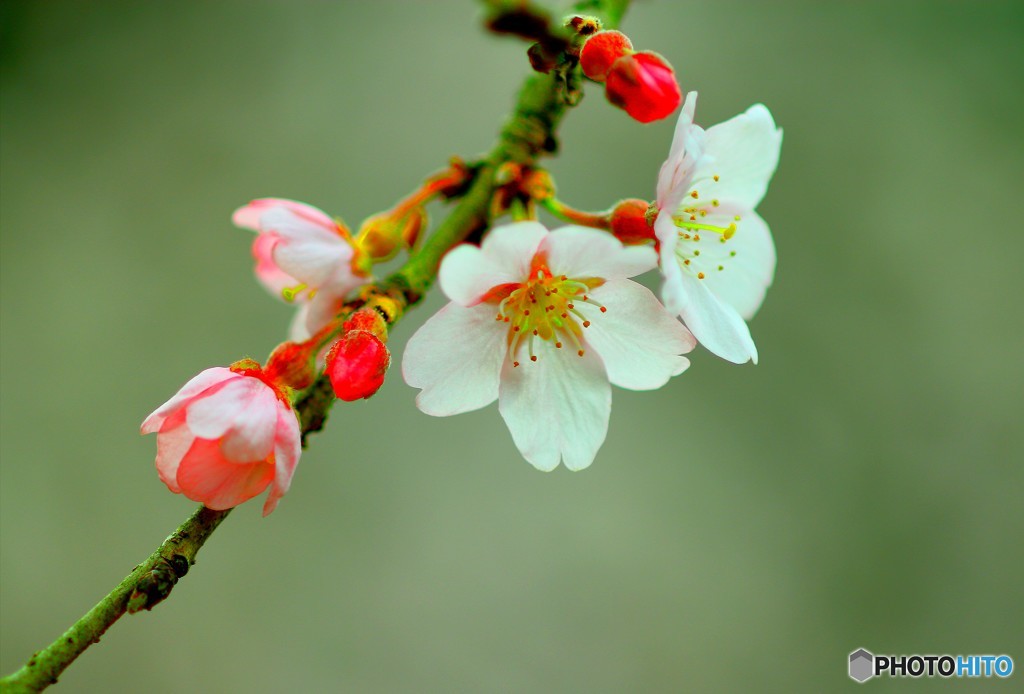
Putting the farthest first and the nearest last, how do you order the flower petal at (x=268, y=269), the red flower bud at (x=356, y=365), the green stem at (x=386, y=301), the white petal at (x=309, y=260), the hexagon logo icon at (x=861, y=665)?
the hexagon logo icon at (x=861, y=665)
the flower petal at (x=268, y=269)
the white petal at (x=309, y=260)
the red flower bud at (x=356, y=365)
the green stem at (x=386, y=301)

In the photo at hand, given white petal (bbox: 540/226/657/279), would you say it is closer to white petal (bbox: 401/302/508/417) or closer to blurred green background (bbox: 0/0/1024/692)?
white petal (bbox: 401/302/508/417)

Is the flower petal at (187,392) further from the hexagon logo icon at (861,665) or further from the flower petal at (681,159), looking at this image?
the hexagon logo icon at (861,665)

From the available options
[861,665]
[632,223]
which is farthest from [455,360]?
[861,665]

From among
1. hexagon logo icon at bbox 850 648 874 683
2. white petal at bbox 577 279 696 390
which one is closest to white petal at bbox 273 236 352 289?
white petal at bbox 577 279 696 390

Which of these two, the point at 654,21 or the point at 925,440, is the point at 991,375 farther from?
Result: the point at 654,21

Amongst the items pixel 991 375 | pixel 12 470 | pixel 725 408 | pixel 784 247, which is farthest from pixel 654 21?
pixel 12 470

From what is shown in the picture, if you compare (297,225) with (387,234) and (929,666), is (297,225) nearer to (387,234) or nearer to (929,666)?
(387,234)

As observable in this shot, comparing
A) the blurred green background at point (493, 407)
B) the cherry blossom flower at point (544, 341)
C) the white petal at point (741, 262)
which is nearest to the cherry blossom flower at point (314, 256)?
the cherry blossom flower at point (544, 341)
